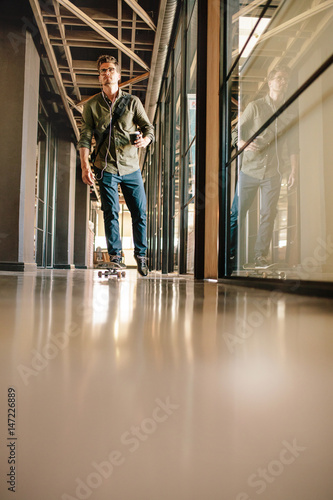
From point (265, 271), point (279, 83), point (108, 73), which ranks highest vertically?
point (108, 73)

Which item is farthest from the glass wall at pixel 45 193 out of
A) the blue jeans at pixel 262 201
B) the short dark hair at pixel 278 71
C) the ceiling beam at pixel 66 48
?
the short dark hair at pixel 278 71

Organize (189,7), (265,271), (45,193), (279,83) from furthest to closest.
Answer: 1. (45,193)
2. (189,7)
3. (265,271)
4. (279,83)

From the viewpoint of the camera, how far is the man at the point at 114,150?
292 cm

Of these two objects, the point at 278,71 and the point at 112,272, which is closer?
the point at 278,71

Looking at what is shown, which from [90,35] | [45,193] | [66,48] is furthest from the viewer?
[45,193]

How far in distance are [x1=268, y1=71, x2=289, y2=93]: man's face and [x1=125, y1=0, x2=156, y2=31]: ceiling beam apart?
133 inches

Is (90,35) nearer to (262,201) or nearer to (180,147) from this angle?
(180,147)

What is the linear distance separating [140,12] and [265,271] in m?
4.26

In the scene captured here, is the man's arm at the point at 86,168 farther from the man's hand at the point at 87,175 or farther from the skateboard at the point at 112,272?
the skateboard at the point at 112,272

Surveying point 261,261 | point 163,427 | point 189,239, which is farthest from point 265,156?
point 163,427

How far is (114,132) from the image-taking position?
298 centimetres

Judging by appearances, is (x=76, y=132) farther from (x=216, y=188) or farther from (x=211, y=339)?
(x=211, y=339)

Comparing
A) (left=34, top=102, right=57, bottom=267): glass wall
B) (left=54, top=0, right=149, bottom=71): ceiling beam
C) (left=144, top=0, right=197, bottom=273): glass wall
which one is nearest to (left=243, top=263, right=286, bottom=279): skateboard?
(left=144, top=0, right=197, bottom=273): glass wall

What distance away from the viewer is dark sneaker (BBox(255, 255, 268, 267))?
226 centimetres
